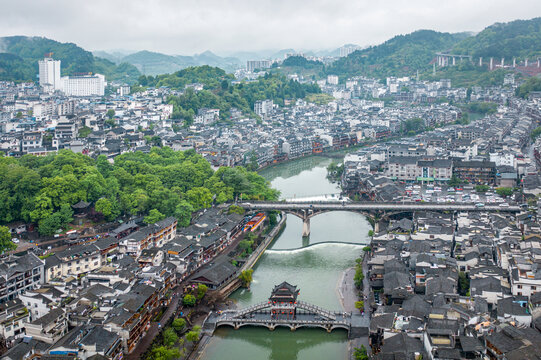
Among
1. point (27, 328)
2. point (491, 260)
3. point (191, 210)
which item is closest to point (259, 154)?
point (191, 210)

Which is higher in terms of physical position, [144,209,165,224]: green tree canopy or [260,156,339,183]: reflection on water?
[260,156,339,183]: reflection on water

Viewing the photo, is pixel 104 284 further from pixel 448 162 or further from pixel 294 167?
pixel 294 167

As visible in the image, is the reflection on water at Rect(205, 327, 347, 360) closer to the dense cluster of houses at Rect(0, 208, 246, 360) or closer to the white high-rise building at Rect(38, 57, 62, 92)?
the dense cluster of houses at Rect(0, 208, 246, 360)

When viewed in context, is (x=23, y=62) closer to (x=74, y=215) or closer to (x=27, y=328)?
(x=74, y=215)

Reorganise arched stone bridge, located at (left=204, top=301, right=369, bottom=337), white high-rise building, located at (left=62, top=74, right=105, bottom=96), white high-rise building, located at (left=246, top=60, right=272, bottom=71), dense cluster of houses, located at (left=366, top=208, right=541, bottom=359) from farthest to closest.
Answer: white high-rise building, located at (left=246, top=60, right=272, bottom=71), white high-rise building, located at (left=62, top=74, right=105, bottom=96), arched stone bridge, located at (left=204, top=301, right=369, bottom=337), dense cluster of houses, located at (left=366, top=208, right=541, bottom=359)

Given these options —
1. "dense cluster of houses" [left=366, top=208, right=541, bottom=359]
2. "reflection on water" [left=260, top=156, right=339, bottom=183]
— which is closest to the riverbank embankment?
"dense cluster of houses" [left=366, top=208, right=541, bottom=359]

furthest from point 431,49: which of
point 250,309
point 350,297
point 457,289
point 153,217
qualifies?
point 250,309
